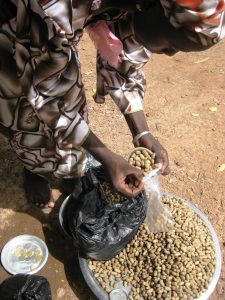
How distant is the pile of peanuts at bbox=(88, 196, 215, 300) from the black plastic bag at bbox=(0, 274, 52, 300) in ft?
0.93

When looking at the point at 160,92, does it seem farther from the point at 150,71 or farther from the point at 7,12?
the point at 7,12

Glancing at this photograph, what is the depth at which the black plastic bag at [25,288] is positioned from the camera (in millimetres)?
2119

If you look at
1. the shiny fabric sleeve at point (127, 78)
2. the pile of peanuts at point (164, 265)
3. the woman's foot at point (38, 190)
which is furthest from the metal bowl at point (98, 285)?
the shiny fabric sleeve at point (127, 78)

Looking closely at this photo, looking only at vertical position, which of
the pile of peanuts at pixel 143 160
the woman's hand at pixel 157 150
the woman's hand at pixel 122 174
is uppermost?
the woman's hand at pixel 122 174

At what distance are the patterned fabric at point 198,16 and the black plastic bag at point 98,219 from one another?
114 cm

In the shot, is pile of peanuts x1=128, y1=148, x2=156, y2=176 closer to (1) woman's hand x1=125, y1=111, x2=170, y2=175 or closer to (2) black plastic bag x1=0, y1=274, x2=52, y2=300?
(1) woman's hand x1=125, y1=111, x2=170, y2=175

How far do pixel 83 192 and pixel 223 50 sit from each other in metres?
2.67

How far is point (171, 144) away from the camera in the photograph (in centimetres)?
317

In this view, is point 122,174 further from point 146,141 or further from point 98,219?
point 98,219

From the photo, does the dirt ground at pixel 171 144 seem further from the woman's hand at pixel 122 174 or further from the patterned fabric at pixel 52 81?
the woman's hand at pixel 122 174

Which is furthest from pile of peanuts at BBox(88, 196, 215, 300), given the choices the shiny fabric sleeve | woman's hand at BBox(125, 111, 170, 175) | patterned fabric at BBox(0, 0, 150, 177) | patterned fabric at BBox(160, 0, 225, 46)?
patterned fabric at BBox(160, 0, 225, 46)

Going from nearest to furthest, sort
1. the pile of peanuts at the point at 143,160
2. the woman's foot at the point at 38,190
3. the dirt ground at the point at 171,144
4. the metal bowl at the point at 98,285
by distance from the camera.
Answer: the pile of peanuts at the point at 143,160
the metal bowl at the point at 98,285
the dirt ground at the point at 171,144
the woman's foot at the point at 38,190

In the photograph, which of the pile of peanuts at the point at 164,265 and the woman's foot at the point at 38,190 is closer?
the pile of peanuts at the point at 164,265

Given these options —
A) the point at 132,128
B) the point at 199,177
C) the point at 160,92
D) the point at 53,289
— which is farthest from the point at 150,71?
the point at 53,289
